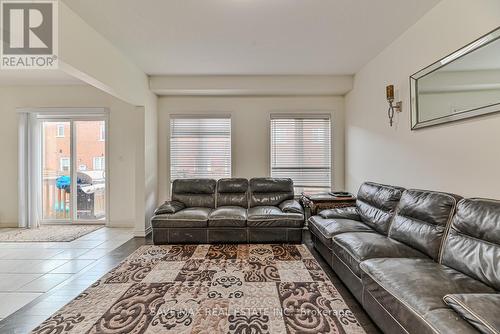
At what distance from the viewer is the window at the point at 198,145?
16.5 ft

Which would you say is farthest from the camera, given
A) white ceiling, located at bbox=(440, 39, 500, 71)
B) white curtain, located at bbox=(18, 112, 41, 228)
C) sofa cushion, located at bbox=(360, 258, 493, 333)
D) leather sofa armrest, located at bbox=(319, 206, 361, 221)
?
white curtain, located at bbox=(18, 112, 41, 228)

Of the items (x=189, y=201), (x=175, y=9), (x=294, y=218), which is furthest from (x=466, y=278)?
(x=189, y=201)

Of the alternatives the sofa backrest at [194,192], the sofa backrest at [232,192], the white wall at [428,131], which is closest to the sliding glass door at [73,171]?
the sofa backrest at [194,192]

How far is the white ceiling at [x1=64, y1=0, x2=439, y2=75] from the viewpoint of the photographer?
2465 millimetres

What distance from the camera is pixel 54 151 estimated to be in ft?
16.9

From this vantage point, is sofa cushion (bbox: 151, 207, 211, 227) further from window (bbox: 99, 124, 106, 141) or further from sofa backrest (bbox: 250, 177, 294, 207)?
window (bbox: 99, 124, 106, 141)

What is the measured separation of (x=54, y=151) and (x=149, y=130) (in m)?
2.31

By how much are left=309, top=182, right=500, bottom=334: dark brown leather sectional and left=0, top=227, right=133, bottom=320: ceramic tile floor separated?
3.05m

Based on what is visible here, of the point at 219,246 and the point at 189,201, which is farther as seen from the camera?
the point at 189,201

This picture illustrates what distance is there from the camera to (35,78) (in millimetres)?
4578

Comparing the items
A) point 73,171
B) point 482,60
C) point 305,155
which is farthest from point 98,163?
point 482,60

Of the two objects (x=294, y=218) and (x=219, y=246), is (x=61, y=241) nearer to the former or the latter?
(x=219, y=246)

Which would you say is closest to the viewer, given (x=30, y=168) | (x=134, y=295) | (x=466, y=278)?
(x=466, y=278)

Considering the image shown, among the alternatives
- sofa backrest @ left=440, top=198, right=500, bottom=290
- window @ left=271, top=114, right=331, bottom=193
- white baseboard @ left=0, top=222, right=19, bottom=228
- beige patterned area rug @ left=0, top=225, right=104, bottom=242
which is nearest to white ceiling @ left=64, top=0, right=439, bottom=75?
window @ left=271, top=114, right=331, bottom=193
